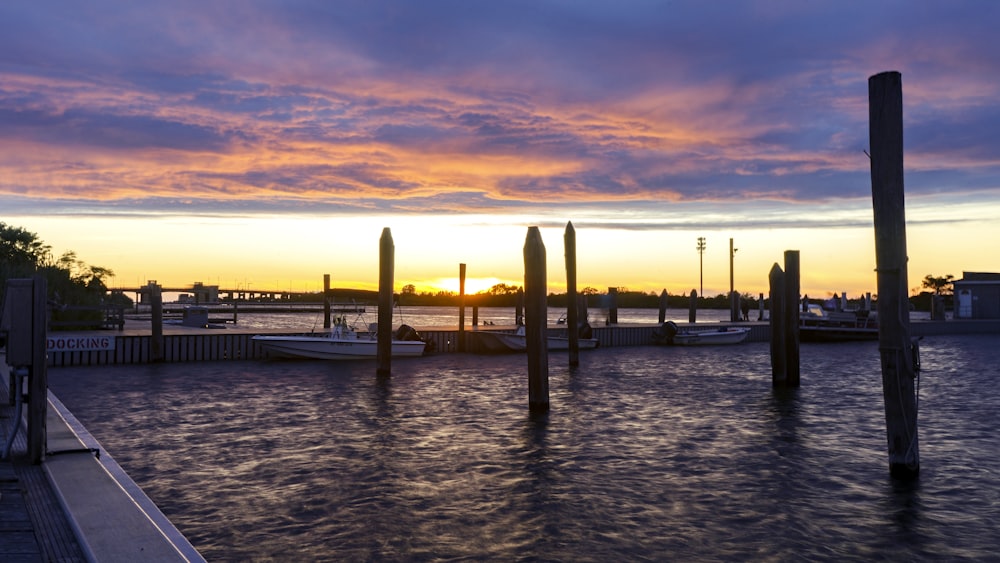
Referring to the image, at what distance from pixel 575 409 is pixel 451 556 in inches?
473

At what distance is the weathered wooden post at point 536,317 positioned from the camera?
18.2 m

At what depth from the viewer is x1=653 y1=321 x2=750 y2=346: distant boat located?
150 feet

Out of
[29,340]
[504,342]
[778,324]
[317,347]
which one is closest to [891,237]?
[29,340]

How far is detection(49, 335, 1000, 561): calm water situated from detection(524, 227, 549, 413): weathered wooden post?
2.16ft

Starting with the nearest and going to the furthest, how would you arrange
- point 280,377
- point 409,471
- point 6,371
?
point 409,471
point 6,371
point 280,377

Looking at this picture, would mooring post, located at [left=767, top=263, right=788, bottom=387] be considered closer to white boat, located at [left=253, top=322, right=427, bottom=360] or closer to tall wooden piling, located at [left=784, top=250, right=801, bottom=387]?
tall wooden piling, located at [left=784, top=250, right=801, bottom=387]

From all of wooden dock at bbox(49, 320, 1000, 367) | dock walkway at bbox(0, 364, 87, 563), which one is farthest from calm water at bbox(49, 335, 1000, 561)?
wooden dock at bbox(49, 320, 1000, 367)

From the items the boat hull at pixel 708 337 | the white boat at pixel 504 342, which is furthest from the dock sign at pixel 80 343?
the boat hull at pixel 708 337

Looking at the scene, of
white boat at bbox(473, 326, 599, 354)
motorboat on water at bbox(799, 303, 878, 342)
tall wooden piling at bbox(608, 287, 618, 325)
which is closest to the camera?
white boat at bbox(473, 326, 599, 354)

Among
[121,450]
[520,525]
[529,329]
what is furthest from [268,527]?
[529,329]

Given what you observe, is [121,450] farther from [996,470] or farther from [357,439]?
[996,470]

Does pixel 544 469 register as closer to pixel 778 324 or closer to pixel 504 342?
pixel 778 324

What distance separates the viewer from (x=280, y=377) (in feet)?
88.0

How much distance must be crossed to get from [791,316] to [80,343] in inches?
984
